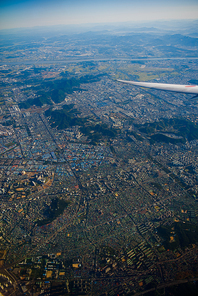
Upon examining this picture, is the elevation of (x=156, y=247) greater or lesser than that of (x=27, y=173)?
lesser

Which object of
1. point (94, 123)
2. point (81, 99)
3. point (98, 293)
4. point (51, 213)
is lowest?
point (98, 293)

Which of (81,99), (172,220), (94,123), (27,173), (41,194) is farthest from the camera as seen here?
(81,99)

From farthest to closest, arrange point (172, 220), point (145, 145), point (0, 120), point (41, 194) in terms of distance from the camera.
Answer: point (0, 120) → point (145, 145) → point (41, 194) → point (172, 220)

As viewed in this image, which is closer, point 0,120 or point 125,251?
point 125,251

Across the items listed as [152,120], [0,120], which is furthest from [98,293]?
[0,120]

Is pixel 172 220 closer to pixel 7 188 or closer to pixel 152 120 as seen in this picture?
pixel 7 188

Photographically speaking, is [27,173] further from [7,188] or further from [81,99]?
[81,99]

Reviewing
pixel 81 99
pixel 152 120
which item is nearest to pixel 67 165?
pixel 152 120
